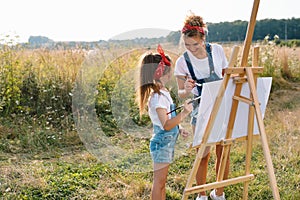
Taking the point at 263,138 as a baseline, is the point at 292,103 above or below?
below

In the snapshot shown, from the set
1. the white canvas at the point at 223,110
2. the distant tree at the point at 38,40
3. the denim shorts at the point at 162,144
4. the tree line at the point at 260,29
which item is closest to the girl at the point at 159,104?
the denim shorts at the point at 162,144

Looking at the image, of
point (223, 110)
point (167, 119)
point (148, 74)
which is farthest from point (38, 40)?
point (223, 110)

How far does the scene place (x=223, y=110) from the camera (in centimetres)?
257

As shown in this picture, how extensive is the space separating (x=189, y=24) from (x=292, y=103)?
15.3 ft

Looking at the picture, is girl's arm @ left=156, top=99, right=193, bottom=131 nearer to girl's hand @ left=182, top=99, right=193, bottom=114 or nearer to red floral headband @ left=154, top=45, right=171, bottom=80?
girl's hand @ left=182, top=99, right=193, bottom=114

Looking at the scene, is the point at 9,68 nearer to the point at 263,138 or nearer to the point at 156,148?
the point at 156,148

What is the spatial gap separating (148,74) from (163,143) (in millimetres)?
417

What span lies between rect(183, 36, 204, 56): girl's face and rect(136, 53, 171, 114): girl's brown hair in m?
0.18

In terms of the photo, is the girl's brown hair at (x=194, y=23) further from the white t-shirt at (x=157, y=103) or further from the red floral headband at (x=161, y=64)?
the white t-shirt at (x=157, y=103)

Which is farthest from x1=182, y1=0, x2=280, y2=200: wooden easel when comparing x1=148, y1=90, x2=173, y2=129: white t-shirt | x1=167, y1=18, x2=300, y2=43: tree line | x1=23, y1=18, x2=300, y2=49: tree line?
x1=167, y1=18, x2=300, y2=43: tree line

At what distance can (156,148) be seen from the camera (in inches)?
105

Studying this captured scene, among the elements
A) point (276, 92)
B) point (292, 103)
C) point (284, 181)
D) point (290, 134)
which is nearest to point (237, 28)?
point (276, 92)

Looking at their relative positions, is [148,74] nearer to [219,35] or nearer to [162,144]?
[162,144]

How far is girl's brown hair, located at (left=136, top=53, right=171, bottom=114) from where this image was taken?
102 inches
